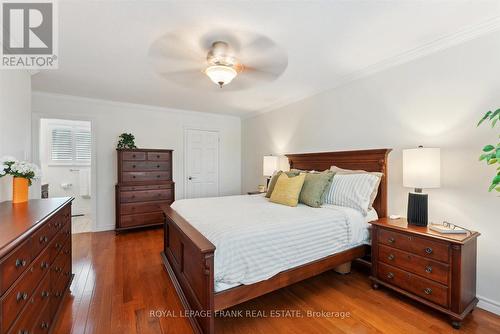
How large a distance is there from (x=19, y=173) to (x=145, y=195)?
2318mm

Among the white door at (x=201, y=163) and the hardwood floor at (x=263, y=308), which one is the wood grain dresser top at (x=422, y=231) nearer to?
the hardwood floor at (x=263, y=308)

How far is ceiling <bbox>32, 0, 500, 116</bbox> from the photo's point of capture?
1679 mm

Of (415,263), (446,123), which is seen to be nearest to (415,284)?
(415,263)

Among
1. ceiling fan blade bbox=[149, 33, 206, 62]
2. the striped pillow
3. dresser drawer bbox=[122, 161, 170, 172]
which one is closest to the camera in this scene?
ceiling fan blade bbox=[149, 33, 206, 62]

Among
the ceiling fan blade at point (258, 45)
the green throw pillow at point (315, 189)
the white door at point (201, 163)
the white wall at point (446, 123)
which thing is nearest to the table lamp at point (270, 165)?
the white wall at point (446, 123)

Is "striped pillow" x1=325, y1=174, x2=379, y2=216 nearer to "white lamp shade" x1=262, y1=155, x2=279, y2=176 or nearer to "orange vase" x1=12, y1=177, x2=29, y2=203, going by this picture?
"white lamp shade" x1=262, y1=155, x2=279, y2=176

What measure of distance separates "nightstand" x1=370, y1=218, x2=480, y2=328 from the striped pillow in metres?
0.29

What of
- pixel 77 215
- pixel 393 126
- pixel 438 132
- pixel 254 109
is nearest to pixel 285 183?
pixel 393 126

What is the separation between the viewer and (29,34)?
2.01 m

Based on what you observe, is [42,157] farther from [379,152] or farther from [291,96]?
[379,152]

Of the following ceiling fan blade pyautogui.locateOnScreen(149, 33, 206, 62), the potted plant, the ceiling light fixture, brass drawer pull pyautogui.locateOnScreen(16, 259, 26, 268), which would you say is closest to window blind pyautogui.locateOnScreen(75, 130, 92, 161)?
the potted plant

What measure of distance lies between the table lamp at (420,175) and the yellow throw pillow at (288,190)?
1.06 m

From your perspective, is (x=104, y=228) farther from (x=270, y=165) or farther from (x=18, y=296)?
(x=18, y=296)

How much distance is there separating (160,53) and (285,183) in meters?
2.01
